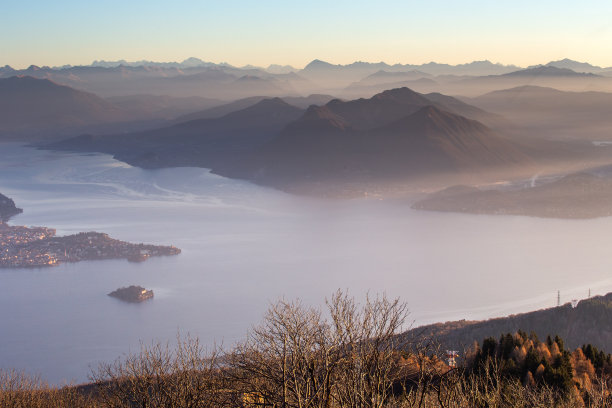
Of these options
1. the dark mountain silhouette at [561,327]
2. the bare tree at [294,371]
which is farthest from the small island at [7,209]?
the bare tree at [294,371]

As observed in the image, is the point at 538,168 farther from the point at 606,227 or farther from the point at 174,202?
the point at 174,202

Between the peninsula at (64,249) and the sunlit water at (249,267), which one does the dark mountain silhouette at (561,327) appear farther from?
the peninsula at (64,249)

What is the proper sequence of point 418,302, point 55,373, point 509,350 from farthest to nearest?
1. point 418,302
2. point 55,373
3. point 509,350


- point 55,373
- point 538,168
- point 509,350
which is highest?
point 538,168

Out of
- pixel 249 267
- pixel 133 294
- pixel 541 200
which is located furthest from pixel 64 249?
pixel 541 200

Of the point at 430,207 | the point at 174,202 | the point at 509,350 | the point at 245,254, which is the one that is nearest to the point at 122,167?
the point at 174,202

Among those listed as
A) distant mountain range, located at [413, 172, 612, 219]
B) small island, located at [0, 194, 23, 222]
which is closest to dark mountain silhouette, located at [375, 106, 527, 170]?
distant mountain range, located at [413, 172, 612, 219]

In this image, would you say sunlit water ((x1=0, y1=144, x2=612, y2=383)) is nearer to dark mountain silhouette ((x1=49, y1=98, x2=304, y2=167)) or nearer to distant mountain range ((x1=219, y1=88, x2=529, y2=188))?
distant mountain range ((x1=219, y1=88, x2=529, y2=188))
